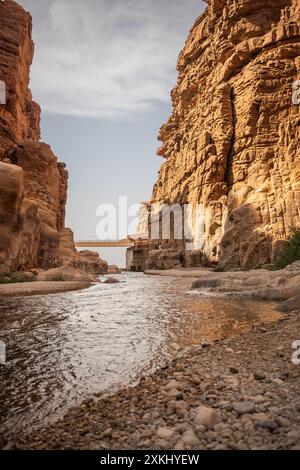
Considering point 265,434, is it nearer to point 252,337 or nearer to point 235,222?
point 252,337

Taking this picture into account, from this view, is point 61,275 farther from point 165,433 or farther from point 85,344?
point 165,433

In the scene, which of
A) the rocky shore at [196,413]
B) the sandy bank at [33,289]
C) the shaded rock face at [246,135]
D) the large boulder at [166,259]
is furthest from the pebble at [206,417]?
the large boulder at [166,259]

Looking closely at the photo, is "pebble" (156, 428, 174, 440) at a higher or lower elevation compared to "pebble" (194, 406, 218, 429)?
lower

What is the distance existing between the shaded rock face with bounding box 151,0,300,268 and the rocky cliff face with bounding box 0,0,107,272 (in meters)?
18.4

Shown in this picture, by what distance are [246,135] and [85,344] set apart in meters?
37.7

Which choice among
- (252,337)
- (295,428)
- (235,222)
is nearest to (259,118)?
(235,222)

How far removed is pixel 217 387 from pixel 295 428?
0.99 meters

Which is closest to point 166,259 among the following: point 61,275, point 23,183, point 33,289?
point 61,275

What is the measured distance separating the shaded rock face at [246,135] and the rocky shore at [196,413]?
24.0 meters

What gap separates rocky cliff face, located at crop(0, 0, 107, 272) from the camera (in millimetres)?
19938

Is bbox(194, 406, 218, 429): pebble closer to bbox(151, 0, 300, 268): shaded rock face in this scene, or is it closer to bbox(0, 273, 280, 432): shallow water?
bbox(0, 273, 280, 432): shallow water

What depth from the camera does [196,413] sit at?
2477mm

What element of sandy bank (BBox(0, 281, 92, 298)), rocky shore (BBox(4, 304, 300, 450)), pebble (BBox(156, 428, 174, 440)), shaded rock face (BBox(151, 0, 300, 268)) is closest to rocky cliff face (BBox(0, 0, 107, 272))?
sandy bank (BBox(0, 281, 92, 298))

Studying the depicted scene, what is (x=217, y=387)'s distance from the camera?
302cm
